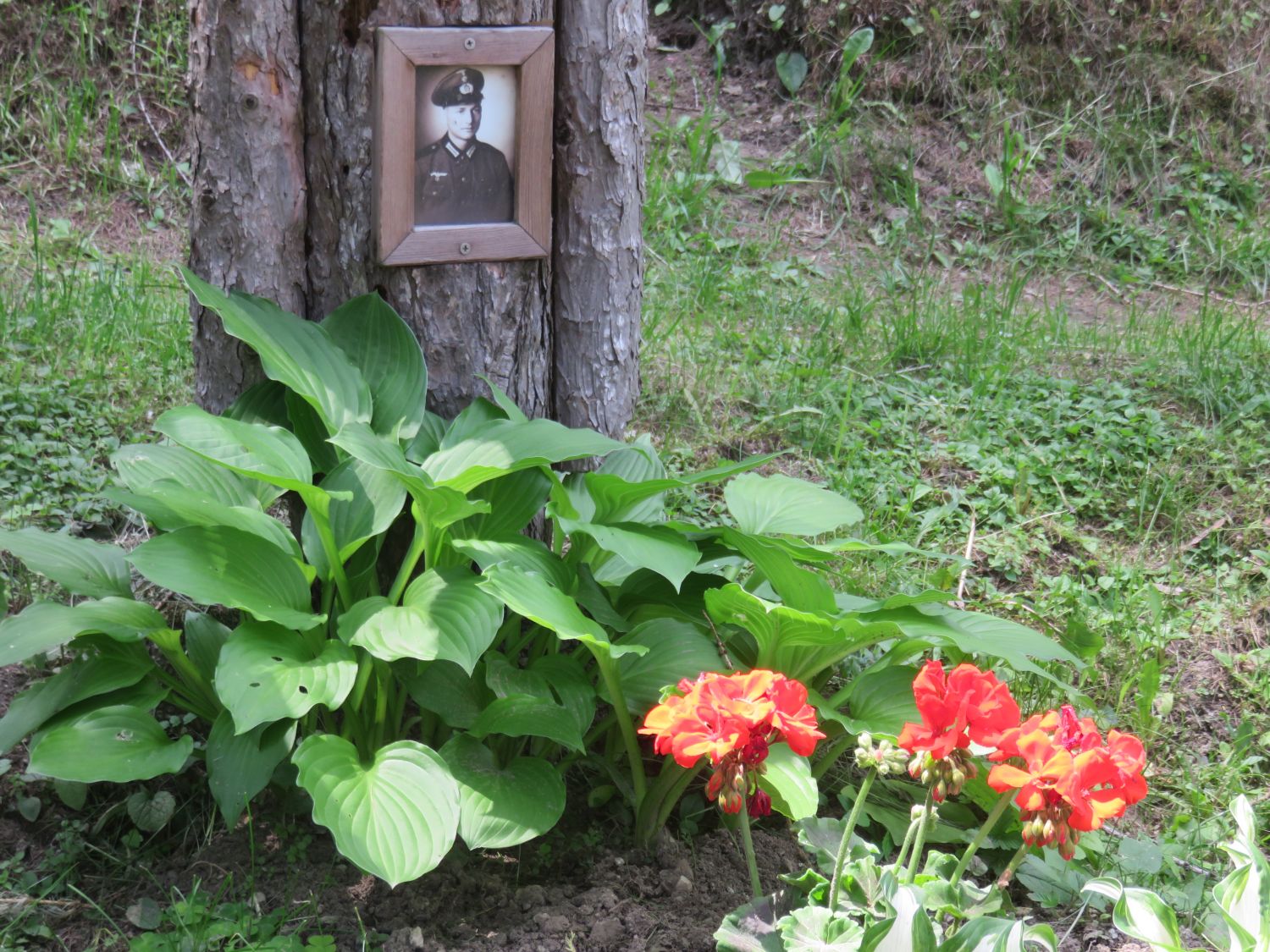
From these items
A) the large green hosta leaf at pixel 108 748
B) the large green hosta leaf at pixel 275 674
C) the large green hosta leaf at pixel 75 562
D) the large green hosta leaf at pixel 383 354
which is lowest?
the large green hosta leaf at pixel 108 748

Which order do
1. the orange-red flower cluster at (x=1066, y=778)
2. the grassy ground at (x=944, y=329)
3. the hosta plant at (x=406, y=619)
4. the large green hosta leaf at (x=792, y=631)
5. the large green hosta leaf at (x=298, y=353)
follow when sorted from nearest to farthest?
the orange-red flower cluster at (x=1066, y=778)
the hosta plant at (x=406, y=619)
the large green hosta leaf at (x=792, y=631)
the large green hosta leaf at (x=298, y=353)
the grassy ground at (x=944, y=329)

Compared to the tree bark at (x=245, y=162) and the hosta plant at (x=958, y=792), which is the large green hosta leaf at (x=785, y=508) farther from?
the tree bark at (x=245, y=162)

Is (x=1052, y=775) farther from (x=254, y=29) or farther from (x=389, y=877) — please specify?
(x=254, y=29)

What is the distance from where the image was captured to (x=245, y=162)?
2334 mm

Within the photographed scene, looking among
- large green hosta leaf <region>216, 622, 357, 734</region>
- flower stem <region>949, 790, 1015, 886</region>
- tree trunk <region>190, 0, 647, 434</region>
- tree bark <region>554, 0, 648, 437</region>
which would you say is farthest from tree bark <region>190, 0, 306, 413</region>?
flower stem <region>949, 790, 1015, 886</region>

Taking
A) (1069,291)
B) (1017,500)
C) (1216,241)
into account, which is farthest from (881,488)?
(1216,241)

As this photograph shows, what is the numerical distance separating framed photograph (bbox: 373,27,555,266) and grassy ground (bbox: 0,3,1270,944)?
1.05m

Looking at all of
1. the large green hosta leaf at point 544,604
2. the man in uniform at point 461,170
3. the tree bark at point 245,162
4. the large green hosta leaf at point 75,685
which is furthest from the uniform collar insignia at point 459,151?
the large green hosta leaf at point 75,685

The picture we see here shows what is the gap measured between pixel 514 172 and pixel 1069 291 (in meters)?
3.59

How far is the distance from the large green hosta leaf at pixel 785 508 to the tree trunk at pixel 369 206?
427 mm

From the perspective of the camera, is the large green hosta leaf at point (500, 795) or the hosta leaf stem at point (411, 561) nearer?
the large green hosta leaf at point (500, 795)

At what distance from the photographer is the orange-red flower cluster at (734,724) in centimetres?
156

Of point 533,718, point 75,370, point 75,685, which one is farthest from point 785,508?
point 75,370

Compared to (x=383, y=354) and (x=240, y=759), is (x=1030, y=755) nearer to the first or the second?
(x=240, y=759)
